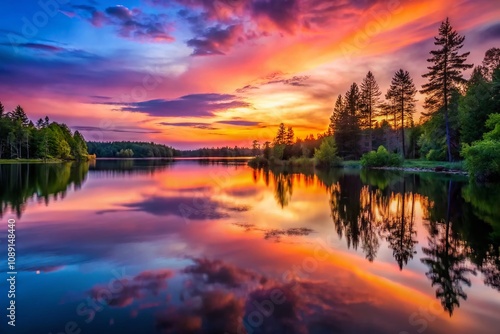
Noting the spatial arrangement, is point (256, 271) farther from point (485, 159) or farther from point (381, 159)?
point (381, 159)

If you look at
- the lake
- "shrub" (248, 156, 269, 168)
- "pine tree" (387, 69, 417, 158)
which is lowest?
the lake

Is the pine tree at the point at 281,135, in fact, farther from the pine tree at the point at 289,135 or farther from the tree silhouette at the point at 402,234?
the tree silhouette at the point at 402,234

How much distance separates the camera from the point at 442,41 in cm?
4562

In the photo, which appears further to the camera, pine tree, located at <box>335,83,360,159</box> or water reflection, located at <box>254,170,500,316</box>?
pine tree, located at <box>335,83,360,159</box>

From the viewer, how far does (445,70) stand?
151 ft

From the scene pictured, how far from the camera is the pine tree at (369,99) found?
7538cm

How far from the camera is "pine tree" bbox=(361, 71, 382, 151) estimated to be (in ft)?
247

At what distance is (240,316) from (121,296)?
108 inches

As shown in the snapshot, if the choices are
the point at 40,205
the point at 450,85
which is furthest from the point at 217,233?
the point at 450,85

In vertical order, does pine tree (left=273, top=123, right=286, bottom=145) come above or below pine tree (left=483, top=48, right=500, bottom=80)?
below

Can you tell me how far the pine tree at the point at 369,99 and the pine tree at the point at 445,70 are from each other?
27766 millimetres

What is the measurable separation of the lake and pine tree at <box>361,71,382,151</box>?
61.3m
